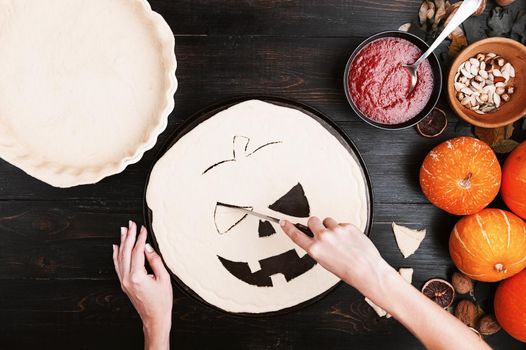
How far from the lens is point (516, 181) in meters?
1.07

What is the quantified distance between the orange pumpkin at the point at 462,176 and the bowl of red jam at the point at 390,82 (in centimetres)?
10

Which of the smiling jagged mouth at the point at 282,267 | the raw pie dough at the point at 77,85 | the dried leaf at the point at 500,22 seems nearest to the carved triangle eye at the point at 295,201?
the smiling jagged mouth at the point at 282,267

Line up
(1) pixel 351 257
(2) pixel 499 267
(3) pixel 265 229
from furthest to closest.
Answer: (3) pixel 265 229
(2) pixel 499 267
(1) pixel 351 257

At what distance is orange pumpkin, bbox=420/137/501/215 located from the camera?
3.40ft

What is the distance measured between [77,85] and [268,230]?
561 millimetres

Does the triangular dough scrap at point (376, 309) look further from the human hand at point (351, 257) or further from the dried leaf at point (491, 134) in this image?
the dried leaf at point (491, 134)

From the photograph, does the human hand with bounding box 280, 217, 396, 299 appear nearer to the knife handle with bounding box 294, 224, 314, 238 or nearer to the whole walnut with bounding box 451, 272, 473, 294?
the knife handle with bounding box 294, 224, 314, 238

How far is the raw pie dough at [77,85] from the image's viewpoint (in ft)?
3.24

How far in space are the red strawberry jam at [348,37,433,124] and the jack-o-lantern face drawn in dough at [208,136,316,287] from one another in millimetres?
243

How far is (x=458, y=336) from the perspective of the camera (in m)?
0.93

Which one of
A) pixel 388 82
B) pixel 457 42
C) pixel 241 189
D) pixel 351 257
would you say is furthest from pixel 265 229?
pixel 457 42

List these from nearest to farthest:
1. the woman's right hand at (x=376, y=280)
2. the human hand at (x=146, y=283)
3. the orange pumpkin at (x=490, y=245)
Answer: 1. the woman's right hand at (x=376, y=280)
2. the orange pumpkin at (x=490, y=245)
3. the human hand at (x=146, y=283)

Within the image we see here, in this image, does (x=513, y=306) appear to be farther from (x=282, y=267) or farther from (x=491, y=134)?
(x=282, y=267)

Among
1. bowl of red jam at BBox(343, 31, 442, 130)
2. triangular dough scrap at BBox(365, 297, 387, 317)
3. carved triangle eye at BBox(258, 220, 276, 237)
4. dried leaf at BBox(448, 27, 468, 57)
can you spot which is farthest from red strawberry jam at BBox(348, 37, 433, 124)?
triangular dough scrap at BBox(365, 297, 387, 317)
